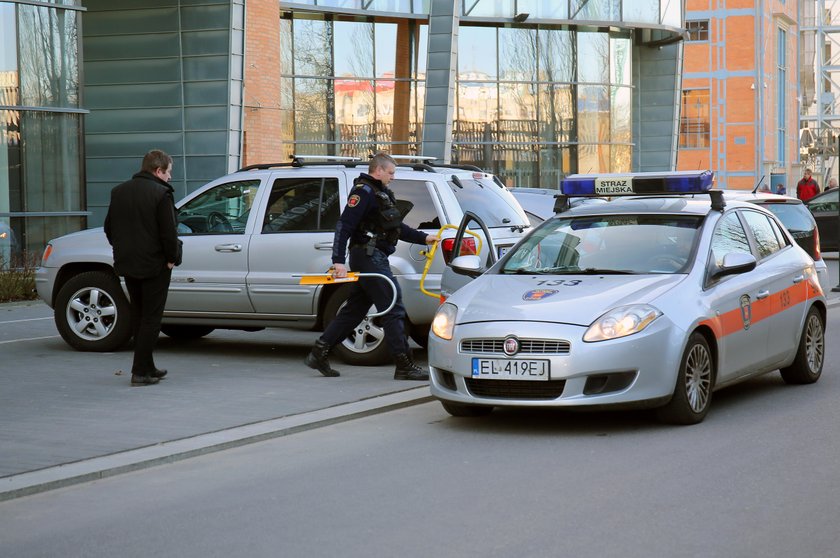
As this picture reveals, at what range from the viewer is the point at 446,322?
8.62 meters

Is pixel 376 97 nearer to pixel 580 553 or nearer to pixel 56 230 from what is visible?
pixel 56 230

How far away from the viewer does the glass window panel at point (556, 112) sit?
118 feet

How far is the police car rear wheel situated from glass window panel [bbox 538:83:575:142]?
90.0 feet

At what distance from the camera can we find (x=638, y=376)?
26.2 feet

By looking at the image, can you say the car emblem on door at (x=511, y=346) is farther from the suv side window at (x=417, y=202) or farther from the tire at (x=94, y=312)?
the tire at (x=94, y=312)

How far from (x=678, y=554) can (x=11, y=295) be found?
47.4 feet

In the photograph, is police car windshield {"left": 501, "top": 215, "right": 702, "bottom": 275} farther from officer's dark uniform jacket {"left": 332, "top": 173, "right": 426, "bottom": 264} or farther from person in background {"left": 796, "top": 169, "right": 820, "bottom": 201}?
person in background {"left": 796, "top": 169, "right": 820, "bottom": 201}

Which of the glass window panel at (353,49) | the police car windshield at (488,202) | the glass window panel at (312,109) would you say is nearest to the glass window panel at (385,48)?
the glass window panel at (353,49)

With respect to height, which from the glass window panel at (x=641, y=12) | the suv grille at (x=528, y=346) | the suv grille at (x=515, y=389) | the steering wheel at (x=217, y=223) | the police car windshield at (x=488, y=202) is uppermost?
the glass window panel at (x=641, y=12)

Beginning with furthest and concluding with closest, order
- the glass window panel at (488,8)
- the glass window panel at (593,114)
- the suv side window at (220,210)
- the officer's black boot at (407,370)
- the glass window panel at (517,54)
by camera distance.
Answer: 1. the glass window panel at (593,114)
2. the glass window panel at (517,54)
3. the glass window panel at (488,8)
4. the suv side window at (220,210)
5. the officer's black boot at (407,370)

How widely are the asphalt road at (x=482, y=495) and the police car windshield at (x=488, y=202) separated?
12.1 ft

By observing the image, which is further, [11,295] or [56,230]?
[56,230]

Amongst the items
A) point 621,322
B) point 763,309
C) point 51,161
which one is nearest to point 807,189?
point 51,161

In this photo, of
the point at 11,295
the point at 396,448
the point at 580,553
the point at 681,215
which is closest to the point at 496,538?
the point at 580,553
